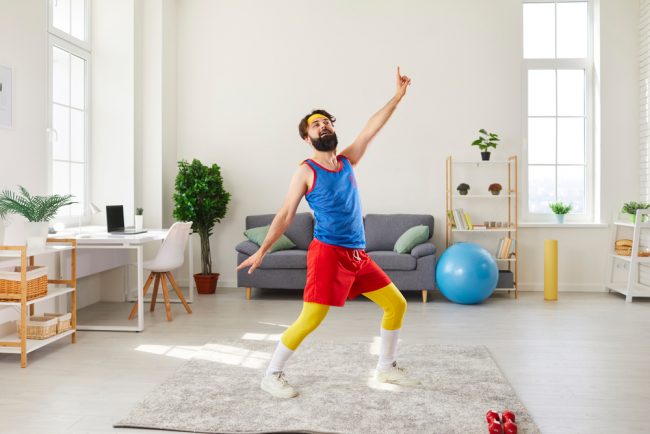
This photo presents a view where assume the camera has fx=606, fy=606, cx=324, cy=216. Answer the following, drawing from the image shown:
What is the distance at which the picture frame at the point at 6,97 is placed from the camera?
412 centimetres

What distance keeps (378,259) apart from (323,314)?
308 cm

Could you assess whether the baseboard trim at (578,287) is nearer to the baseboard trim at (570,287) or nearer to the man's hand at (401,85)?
the baseboard trim at (570,287)

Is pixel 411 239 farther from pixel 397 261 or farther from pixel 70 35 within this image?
pixel 70 35

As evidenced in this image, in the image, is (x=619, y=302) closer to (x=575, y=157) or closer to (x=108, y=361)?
(x=575, y=157)

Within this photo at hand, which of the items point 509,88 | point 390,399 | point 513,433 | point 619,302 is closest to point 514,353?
point 390,399

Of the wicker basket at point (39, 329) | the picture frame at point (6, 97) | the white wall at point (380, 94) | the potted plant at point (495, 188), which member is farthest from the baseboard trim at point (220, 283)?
the picture frame at point (6, 97)

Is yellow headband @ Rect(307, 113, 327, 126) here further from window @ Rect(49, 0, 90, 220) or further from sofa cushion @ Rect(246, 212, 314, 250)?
sofa cushion @ Rect(246, 212, 314, 250)

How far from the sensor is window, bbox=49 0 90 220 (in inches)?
221

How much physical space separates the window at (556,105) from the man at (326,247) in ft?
14.0

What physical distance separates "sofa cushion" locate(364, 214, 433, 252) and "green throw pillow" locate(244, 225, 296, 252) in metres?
0.86

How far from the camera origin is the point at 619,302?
6047 mm

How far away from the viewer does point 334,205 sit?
304 cm

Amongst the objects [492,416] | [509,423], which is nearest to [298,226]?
[492,416]

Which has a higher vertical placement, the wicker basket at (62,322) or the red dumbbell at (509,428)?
the wicker basket at (62,322)
